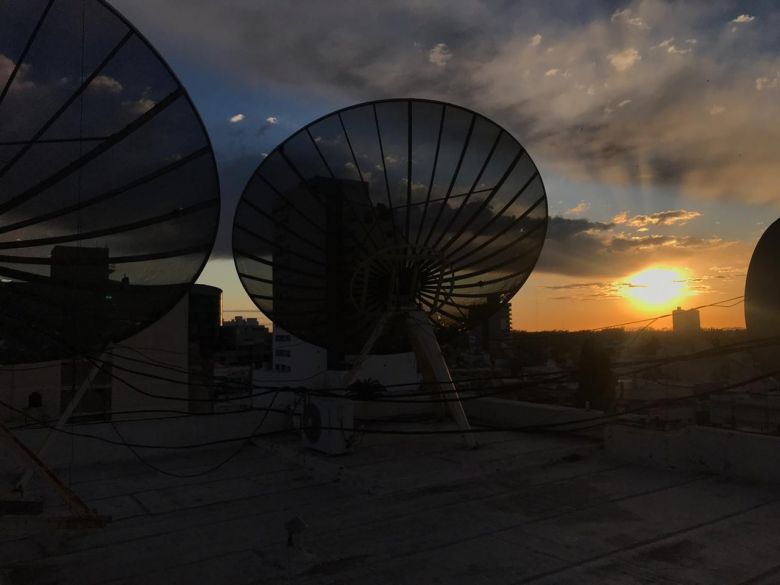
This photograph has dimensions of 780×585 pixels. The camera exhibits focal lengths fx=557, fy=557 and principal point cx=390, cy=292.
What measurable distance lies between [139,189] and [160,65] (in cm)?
186

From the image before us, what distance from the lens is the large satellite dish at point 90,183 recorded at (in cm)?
730

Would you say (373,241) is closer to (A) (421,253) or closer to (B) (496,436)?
(A) (421,253)

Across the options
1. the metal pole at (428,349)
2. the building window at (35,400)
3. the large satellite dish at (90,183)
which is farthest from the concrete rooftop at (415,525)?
the building window at (35,400)

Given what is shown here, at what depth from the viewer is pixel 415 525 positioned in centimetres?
966

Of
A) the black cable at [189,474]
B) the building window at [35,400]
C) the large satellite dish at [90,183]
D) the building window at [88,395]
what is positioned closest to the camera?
the large satellite dish at [90,183]

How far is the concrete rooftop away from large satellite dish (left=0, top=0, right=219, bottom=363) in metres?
2.92

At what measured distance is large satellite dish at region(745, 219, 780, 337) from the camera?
22.3ft

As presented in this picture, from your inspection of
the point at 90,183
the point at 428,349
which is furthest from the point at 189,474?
the point at 90,183

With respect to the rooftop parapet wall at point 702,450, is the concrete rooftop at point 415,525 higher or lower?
lower

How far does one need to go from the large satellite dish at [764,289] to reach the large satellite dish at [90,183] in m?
7.69

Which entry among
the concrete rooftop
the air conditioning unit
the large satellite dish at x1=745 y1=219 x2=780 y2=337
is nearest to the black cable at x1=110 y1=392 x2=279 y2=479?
the concrete rooftop

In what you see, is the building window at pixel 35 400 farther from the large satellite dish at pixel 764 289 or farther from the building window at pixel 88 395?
the large satellite dish at pixel 764 289

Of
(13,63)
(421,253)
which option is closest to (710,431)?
(421,253)

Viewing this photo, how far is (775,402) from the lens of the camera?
19.4 m
